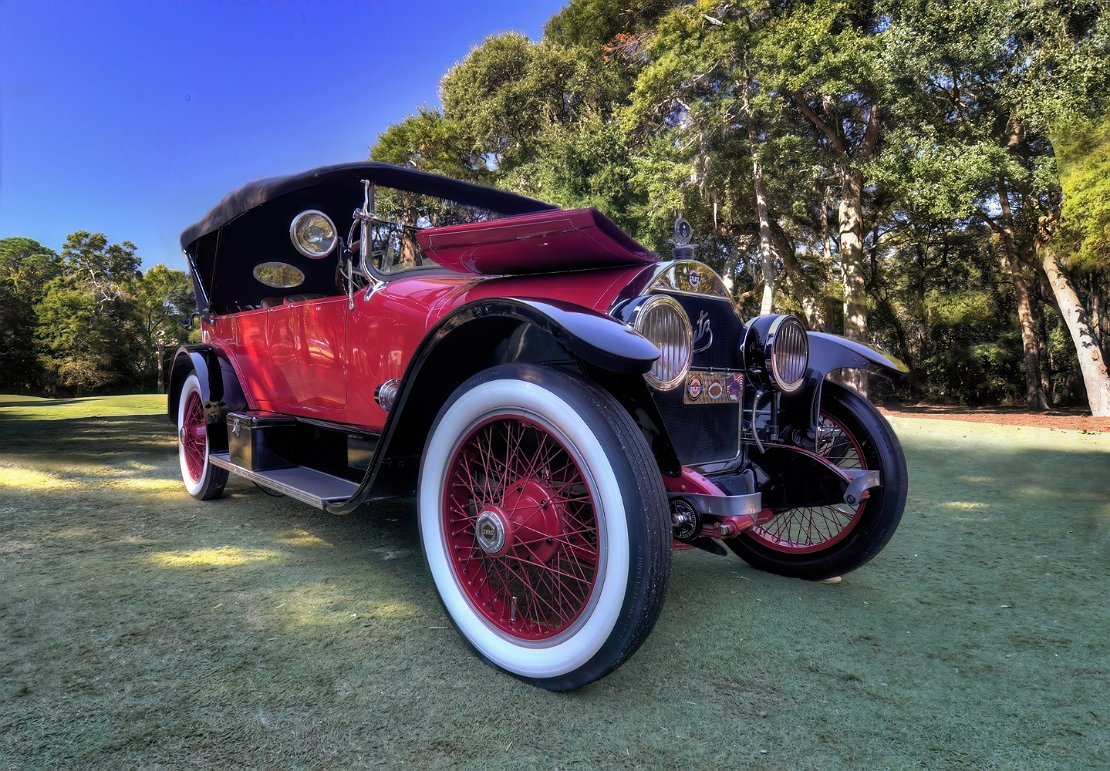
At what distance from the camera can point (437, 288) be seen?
8.86 feet

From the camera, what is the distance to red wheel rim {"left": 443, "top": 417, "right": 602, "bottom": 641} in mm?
1799

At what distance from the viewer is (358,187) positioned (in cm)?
300

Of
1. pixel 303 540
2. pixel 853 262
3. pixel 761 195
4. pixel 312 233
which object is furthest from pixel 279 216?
pixel 853 262

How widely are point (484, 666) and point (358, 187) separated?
229 centimetres

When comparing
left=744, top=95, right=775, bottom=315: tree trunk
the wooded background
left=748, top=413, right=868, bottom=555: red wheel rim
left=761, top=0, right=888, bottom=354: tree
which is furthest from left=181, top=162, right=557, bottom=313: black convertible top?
left=744, top=95, right=775, bottom=315: tree trunk

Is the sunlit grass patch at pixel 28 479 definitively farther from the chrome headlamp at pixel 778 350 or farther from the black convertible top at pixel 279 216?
the chrome headlamp at pixel 778 350

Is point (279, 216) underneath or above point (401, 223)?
above

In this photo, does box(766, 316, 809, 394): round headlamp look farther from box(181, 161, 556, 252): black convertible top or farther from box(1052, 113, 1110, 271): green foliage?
box(1052, 113, 1110, 271): green foliage

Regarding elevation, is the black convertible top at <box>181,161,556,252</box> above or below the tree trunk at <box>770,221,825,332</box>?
below

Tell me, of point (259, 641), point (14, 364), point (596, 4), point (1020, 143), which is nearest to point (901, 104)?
point (1020, 143)

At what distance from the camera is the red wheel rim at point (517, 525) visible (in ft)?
5.90

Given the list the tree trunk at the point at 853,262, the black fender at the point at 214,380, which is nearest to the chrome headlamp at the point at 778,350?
the black fender at the point at 214,380

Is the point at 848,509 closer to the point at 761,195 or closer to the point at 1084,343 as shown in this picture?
the point at 761,195

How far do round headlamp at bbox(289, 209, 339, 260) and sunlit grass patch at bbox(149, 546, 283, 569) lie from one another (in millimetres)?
1452
